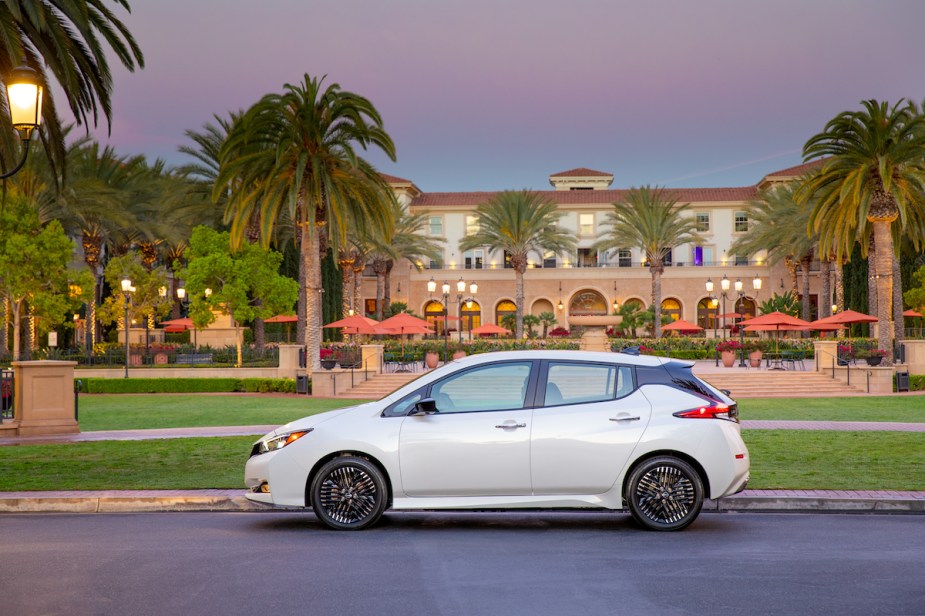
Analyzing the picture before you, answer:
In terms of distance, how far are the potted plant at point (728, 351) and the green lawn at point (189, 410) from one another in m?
18.5

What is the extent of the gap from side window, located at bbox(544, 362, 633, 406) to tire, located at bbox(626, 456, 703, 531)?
709mm

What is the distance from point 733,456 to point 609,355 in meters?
1.42

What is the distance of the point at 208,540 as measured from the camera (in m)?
8.45

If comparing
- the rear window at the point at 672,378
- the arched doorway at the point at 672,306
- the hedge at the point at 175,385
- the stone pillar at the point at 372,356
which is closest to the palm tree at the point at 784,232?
the arched doorway at the point at 672,306

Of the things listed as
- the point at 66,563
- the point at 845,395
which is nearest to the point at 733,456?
the point at 66,563

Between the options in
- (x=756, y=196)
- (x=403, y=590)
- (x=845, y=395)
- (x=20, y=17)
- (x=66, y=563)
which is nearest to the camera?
(x=403, y=590)

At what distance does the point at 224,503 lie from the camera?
33.9 feet

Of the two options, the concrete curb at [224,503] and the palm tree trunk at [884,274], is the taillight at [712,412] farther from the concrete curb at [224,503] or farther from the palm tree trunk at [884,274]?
the palm tree trunk at [884,274]

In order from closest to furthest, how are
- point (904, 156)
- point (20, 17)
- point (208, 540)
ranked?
point (208, 540) → point (20, 17) → point (904, 156)

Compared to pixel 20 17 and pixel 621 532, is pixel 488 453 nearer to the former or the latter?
pixel 621 532

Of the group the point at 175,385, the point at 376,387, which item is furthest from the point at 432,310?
the point at 376,387

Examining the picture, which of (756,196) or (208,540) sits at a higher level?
(756,196)

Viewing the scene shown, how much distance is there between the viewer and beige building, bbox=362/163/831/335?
280ft

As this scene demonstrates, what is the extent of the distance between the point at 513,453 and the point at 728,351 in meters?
34.8
